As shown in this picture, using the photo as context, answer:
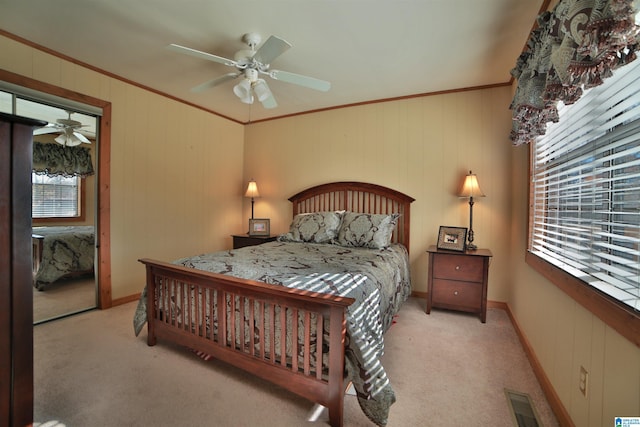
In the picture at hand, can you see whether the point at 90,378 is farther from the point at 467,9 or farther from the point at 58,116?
the point at 467,9

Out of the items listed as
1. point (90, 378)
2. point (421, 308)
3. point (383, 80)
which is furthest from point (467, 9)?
point (90, 378)

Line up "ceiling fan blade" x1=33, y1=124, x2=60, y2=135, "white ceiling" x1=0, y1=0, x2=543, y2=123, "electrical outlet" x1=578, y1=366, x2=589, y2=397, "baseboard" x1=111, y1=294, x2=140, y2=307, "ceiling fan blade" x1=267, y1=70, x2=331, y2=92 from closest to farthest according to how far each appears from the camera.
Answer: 1. "electrical outlet" x1=578, y1=366, x2=589, y2=397
2. "white ceiling" x1=0, y1=0, x2=543, y2=123
3. "ceiling fan blade" x1=267, y1=70, x2=331, y2=92
4. "ceiling fan blade" x1=33, y1=124, x2=60, y2=135
5. "baseboard" x1=111, y1=294, x2=140, y2=307

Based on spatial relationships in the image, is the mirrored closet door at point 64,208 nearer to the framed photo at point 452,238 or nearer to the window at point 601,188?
the framed photo at point 452,238

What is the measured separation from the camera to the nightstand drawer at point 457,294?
9.17 feet

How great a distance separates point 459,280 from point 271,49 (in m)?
2.72

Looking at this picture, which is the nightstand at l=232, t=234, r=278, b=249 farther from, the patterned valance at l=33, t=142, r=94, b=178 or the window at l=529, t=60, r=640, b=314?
the window at l=529, t=60, r=640, b=314

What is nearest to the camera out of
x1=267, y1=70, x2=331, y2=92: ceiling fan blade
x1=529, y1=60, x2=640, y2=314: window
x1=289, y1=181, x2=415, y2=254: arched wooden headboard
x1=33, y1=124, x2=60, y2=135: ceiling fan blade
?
x1=529, y1=60, x2=640, y2=314: window

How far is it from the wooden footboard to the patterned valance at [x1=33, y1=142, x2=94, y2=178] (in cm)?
159

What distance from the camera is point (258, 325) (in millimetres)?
1744

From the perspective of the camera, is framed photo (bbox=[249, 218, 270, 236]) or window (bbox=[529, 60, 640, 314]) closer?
window (bbox=[529, 60, 640, 314])

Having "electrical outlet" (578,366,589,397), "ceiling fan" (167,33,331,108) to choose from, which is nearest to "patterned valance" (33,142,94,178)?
"ceiling fan" (167,33,331,108)

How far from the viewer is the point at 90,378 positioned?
1.83 meters

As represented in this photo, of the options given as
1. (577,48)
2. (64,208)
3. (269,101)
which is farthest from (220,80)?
(577,48)

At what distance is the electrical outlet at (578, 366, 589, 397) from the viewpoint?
1.25 m
